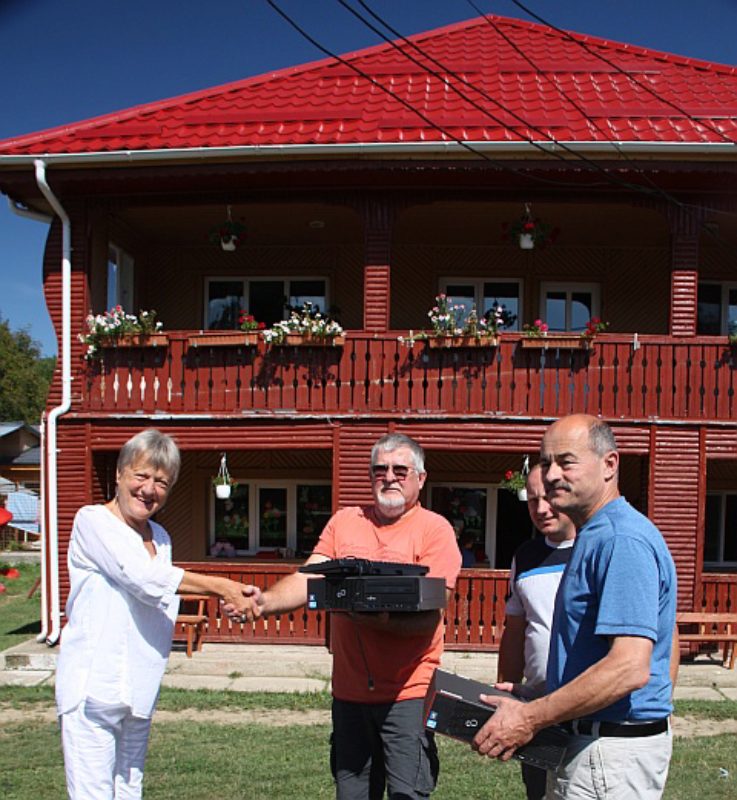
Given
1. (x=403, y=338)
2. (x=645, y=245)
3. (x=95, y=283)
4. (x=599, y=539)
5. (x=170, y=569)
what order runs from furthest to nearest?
(x=645, y=245), (x=95, y=283), (x=403, y=338), (x=170, y=569), (x=599, y=539)

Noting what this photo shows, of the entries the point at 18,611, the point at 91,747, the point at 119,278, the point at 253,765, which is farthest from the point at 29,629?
the point at 91,747

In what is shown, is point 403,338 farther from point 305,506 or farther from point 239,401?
point 305,506

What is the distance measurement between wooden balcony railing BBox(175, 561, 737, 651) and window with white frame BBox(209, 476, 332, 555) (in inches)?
100.0

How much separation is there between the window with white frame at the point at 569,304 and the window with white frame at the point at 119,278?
627 centimetres

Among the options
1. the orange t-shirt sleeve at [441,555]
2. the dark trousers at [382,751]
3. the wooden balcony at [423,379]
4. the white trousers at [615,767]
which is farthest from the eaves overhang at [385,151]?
the white trousers at [615,767]

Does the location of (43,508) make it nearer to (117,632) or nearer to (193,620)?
(193,620)

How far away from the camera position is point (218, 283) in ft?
41.3

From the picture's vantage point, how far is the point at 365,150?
9312 millimetres

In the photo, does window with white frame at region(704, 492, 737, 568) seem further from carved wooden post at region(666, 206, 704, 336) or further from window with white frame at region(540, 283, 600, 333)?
carved wooden post at region(666, 206, 704, 336)

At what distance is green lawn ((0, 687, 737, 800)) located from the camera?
16.2 feet

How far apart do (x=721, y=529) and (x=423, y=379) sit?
5846 mm

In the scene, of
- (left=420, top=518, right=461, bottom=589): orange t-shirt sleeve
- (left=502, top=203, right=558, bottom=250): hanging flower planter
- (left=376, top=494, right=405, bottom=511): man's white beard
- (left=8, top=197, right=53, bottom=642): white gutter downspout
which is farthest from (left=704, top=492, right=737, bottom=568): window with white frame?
(left=376, top=494, right=405, bottom=511): man's white beard

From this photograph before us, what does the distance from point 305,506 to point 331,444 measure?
2.93m

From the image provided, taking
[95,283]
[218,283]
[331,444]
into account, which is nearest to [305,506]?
[331,444]
